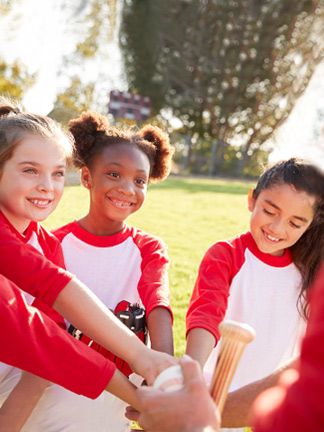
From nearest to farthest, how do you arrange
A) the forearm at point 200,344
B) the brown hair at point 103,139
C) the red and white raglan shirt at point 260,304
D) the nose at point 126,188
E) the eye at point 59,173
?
the forearm at point 200,344, the eye at point 59,173, the red and white raglan shirt at point 260,304, the nose at point 126,188, the brown hair at point 103,139

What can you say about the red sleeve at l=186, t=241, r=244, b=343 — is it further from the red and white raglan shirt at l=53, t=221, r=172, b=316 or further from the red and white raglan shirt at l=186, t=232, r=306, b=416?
the red and white raglan shirt at l=53, t=221, r=172, b=316

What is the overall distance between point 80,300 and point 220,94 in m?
21.0

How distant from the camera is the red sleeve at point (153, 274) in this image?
1644 mm

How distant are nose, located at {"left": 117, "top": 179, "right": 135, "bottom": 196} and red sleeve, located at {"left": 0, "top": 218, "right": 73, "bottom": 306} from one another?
67 cm

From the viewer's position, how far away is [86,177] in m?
2.12

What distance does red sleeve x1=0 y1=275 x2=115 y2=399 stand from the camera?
43.9 inches

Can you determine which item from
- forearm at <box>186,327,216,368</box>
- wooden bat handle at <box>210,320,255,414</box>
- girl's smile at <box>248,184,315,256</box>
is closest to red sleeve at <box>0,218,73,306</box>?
forearm at <box>186,327,216,368</box>

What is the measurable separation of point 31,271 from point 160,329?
1.65 ft

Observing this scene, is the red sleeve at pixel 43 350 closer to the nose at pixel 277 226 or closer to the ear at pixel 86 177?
the nose at pixel 277 226

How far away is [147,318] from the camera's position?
5.39 feet

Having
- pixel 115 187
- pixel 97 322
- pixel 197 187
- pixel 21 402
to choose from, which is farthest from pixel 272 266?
pixel 197 187

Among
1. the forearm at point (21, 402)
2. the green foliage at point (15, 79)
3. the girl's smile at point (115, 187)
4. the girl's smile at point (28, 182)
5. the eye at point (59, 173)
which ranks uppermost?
the green foliage at point (15, 79)

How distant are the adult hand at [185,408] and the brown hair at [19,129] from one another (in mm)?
1023

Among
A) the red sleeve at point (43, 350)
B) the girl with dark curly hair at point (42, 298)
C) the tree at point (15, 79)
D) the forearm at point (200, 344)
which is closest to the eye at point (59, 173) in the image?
the girl with dark curly hair at point (42, 298)
